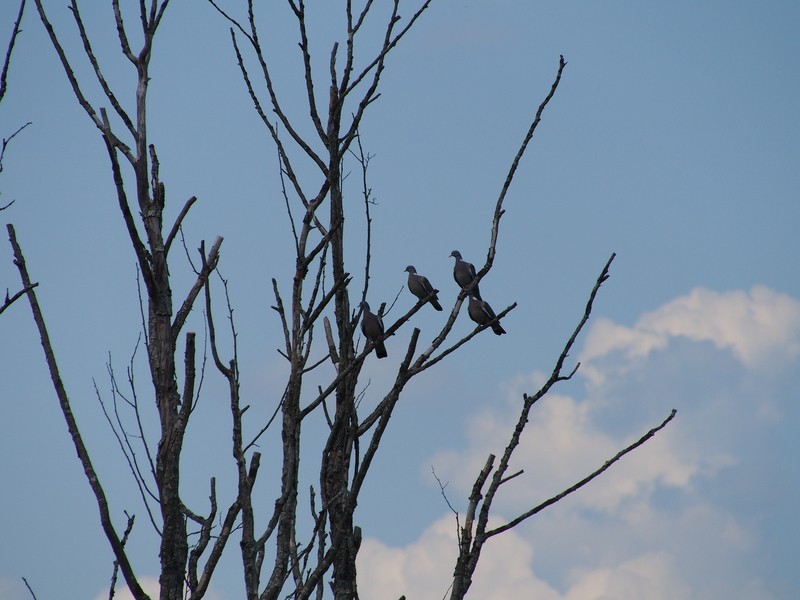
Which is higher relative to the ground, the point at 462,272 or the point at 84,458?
the point at 462,272

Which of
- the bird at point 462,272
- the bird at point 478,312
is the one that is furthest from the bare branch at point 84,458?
the bird at point 462,272

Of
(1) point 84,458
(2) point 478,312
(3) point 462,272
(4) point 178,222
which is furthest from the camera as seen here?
(3) point 462,272

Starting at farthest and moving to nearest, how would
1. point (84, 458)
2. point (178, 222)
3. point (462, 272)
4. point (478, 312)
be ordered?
point (462, 272) → point (478, 312) → point (178, 222) → point (84, 458)

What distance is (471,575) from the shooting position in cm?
256

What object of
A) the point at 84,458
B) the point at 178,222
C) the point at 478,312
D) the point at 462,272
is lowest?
the point at 84,458

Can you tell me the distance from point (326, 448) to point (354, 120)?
4.19 ft

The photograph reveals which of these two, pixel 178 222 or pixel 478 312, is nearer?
pixel 178 222

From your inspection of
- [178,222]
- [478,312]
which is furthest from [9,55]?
[478,312]

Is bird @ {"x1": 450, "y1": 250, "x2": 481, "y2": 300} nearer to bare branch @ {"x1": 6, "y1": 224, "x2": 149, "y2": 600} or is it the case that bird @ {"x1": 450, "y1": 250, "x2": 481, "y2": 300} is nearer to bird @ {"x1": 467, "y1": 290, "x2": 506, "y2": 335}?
bird @ {"x1": 467, "y1": 290, "x2": 506, "y2": 335}

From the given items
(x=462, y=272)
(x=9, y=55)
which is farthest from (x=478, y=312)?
(x=9, y=55)

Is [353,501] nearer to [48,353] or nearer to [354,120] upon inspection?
[48,353]

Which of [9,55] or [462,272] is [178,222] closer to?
[9,55]

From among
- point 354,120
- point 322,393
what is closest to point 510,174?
point 354,120

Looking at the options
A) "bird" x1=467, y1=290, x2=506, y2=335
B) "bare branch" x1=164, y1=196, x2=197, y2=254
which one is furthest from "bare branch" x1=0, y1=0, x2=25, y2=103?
"bird" x1=467, y1=290, x2=506, y2=335
